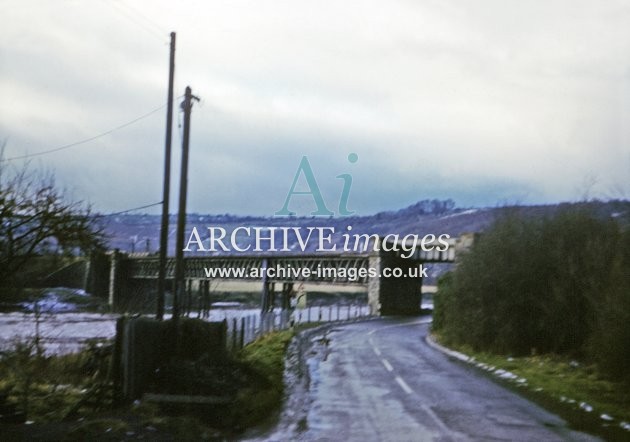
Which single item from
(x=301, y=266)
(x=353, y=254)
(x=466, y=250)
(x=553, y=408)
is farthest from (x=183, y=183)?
(x=301, y=266)

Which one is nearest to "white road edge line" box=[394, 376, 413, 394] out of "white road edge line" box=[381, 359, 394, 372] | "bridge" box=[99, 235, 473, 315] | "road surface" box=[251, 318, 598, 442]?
"road surface" box=[251, 318, 598, 442]

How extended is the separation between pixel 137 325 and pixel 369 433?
5915 millimetres

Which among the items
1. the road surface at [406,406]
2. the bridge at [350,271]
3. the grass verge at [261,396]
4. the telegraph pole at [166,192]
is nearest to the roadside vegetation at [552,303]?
the road surface at [406,406]

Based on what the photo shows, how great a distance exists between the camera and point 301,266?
6425cm

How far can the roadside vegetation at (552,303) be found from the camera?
16.4 meters

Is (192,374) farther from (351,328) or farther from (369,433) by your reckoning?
(351,328)

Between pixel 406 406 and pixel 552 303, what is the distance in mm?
10276

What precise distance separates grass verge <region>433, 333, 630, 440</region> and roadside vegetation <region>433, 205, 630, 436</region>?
4cm

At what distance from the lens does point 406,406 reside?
14312mm

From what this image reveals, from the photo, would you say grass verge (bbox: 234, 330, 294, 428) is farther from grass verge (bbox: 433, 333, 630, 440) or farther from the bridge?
the bridge

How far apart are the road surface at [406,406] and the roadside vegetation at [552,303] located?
186cm

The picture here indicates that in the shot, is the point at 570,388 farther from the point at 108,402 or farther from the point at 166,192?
the point at 166,192

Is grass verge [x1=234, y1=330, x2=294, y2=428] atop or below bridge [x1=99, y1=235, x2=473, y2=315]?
below

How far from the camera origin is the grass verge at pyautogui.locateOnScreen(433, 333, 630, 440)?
1264 cm
